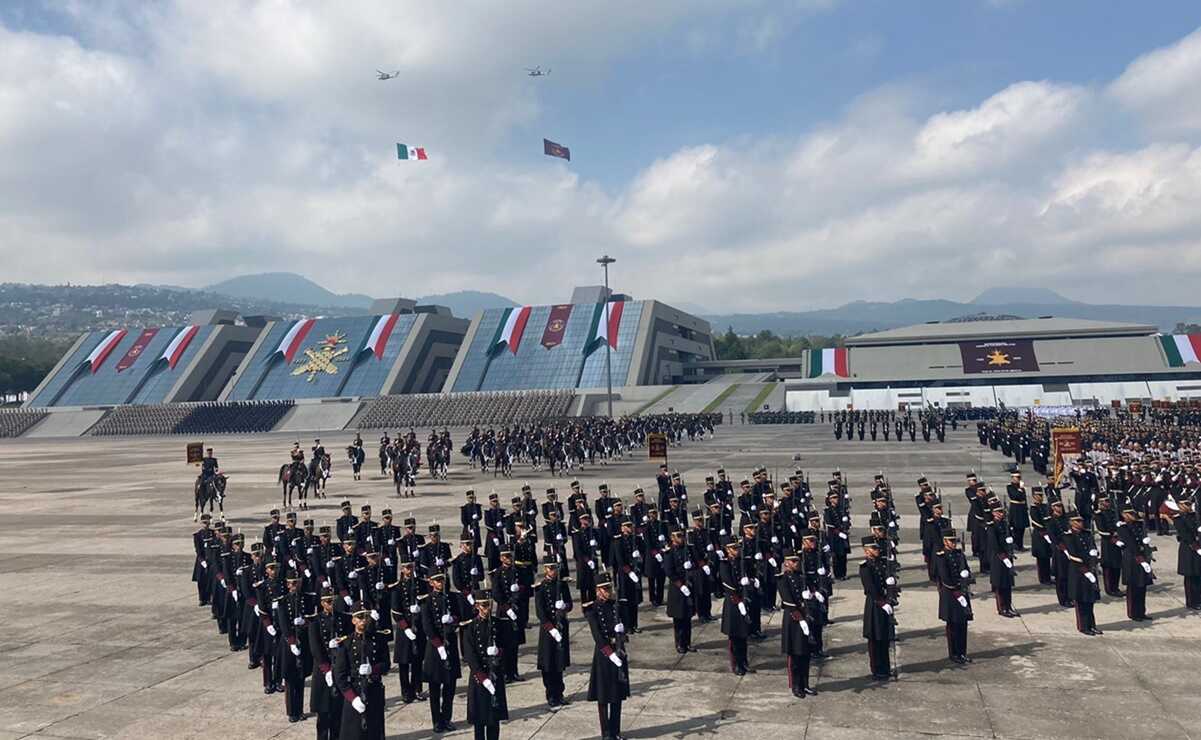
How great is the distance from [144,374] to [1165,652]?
115 m

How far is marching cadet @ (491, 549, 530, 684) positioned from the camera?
10.7 meters

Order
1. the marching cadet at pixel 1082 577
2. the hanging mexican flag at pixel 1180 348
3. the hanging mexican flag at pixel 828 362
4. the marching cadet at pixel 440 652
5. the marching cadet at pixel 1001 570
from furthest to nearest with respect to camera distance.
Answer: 1. the hanging mexican flag at pixel 828 362
2. the hanging mexican flag at pixel 1180 348
3. the marching cadet at pixel 1001 570
4. the marching cadet at pixel 1082 577
5. the marching cadet at pixel 440 652

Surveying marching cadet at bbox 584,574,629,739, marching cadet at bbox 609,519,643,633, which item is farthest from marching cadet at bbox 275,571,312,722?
marching cadet at bbox 609,519,643,633

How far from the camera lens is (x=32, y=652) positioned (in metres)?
13.3

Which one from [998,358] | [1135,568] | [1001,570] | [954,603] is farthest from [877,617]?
[998,358]

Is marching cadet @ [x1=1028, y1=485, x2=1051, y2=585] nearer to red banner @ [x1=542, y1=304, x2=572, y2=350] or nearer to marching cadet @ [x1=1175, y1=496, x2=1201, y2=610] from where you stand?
marching cadet @ [x1=1175, y1=496, x2=1201, y2=610]

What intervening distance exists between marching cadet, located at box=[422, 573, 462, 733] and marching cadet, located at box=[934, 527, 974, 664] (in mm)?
6625

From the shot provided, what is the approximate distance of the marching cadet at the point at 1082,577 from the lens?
12.3 meters

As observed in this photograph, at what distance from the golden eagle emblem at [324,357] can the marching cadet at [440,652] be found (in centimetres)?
9438

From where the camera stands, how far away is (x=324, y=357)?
102m

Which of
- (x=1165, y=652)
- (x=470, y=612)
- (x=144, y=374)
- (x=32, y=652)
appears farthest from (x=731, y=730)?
(x=144, y=374)

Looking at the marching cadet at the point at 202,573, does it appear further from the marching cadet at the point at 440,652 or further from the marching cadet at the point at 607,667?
the marching cadet at the point at 607,667

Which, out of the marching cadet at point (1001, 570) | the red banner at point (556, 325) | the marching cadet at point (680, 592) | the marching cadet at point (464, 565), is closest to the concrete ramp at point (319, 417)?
the red banner at point (556, 325)

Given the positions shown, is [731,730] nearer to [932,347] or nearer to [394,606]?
[394,606]
